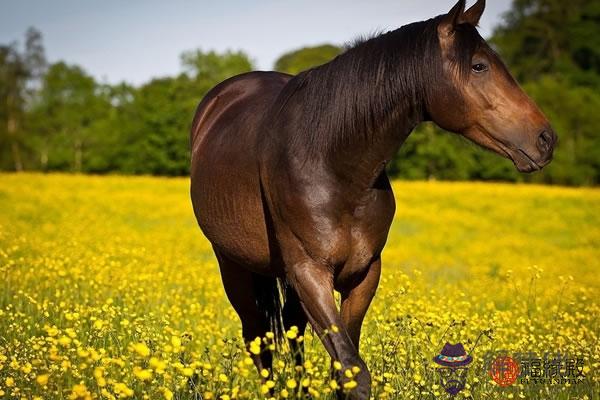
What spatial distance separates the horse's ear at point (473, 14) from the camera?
3.26 meters

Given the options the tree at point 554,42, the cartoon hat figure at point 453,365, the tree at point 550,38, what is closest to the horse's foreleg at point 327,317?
the cartoon hat figure at point 453,365

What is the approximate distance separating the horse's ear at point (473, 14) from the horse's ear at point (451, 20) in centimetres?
3

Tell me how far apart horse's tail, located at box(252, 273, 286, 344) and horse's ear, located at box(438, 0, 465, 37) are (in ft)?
7.67

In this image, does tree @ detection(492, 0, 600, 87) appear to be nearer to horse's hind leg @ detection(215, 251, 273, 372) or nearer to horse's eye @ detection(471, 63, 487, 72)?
horse's hind leg @ detection(215, 251, 273, 372)

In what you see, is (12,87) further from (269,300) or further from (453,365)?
(453,365)

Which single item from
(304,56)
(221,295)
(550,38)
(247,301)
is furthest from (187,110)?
(247,301)

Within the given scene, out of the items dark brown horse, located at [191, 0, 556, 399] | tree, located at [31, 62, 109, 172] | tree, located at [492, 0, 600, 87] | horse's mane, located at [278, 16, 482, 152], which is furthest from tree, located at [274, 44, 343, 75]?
horse's mane, located at [278, 16, 482, 152]

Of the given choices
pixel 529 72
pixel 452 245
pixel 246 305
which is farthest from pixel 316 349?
pixel 529 72

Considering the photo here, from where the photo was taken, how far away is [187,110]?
163ft

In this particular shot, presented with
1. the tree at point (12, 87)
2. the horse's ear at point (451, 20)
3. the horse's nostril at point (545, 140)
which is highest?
the tree at point (12, 87)

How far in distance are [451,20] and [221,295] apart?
5239 mm

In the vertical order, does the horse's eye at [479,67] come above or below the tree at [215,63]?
below

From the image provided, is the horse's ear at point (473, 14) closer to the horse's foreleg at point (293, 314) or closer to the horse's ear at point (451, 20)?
the horse's ear at point (451, 20)

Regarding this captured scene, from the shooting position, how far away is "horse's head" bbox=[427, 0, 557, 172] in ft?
10.5
